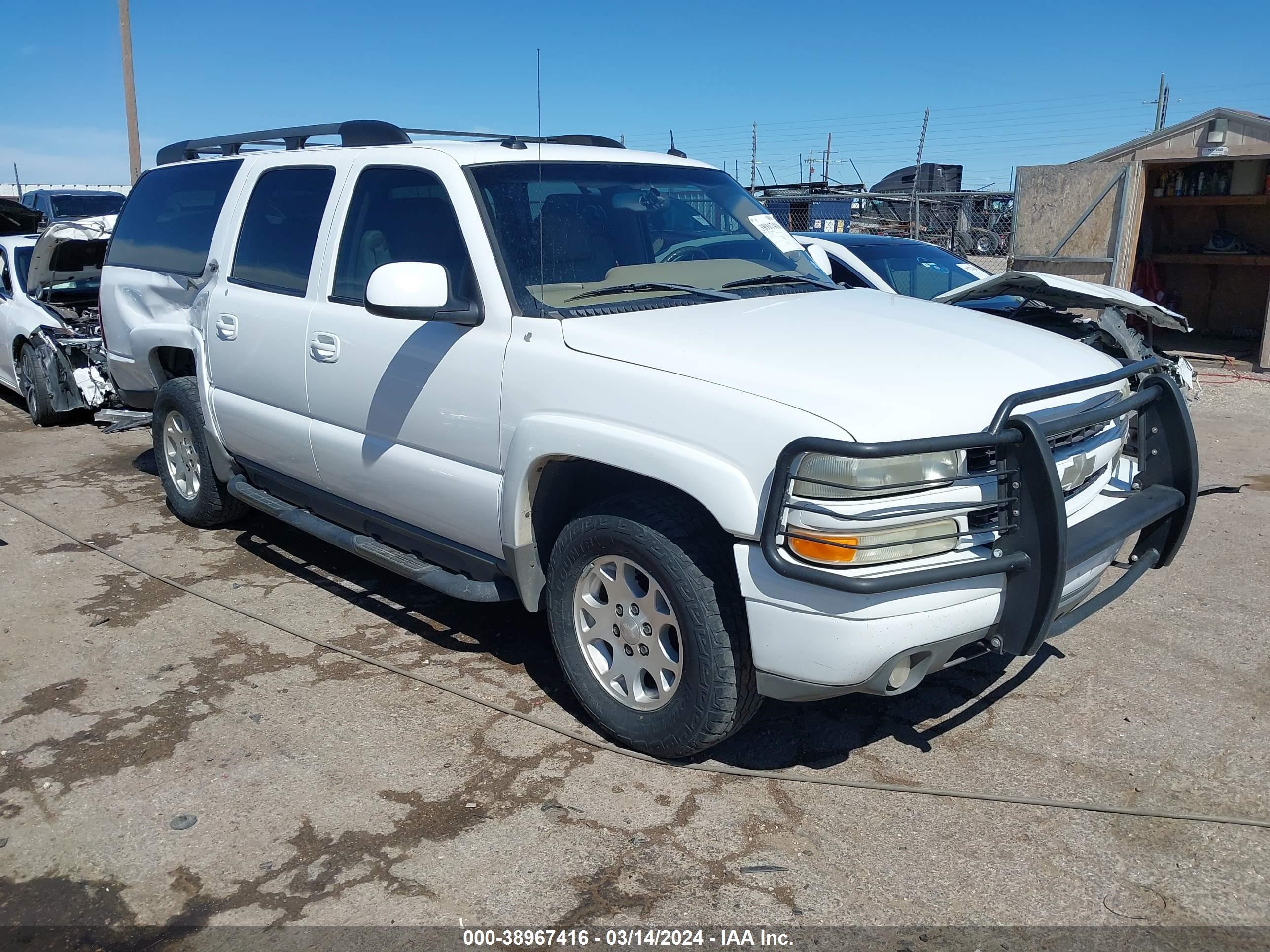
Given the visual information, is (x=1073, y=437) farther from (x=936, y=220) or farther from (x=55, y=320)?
(x=936, y=220)

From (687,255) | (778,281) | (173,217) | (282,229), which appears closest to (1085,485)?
(778,281)

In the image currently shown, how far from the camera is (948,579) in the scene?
288 centimetres

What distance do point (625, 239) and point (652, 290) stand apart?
1.18 feet

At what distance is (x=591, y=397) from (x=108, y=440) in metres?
7.21

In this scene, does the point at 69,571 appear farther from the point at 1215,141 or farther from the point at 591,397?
the point at 1215,141

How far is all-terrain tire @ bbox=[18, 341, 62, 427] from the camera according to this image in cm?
933

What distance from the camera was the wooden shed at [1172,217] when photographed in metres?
12.6

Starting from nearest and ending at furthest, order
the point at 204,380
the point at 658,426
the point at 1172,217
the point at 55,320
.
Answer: the point at 658,426, the point at 204,380, the point at 55,320, the point at 1172,217

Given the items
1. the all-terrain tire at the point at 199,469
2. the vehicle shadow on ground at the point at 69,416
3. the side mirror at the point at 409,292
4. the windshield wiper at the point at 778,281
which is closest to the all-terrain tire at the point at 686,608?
the side mirror at the point at 409,292

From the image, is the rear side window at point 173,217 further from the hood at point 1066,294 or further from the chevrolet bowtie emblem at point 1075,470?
the hood at point 1066,294

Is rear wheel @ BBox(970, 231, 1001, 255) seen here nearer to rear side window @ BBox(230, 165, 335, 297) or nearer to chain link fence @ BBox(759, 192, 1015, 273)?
chain link fence @ BBox(759, 192, 1015, 273)

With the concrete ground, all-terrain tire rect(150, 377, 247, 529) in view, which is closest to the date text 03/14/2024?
the concrete ground

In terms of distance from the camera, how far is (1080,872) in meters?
2.97

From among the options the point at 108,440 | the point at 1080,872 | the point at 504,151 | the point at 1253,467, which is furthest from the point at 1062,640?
the point at 108,440
